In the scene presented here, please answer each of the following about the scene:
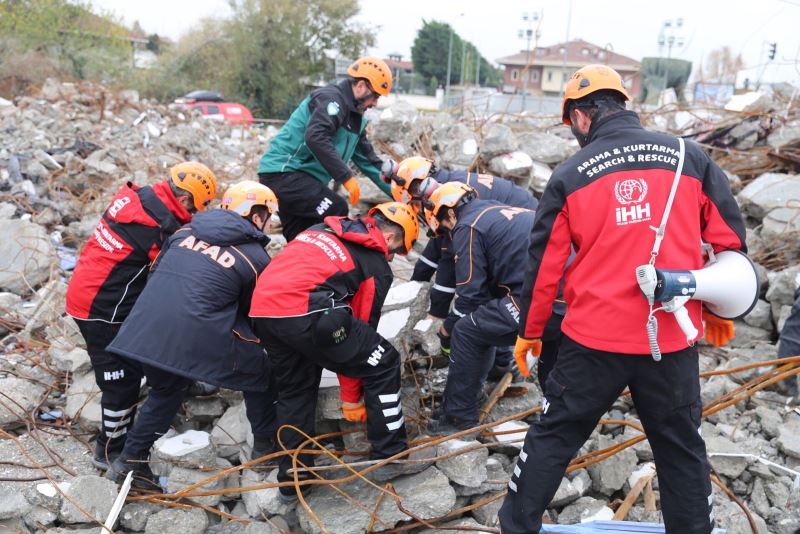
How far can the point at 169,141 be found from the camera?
11859 millimetres

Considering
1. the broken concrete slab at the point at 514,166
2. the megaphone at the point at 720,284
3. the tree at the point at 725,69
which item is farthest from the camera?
the tree at the point at 725,69

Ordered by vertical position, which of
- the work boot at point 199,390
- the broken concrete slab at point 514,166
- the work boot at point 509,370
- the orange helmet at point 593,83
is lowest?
the work boot at point 199,390

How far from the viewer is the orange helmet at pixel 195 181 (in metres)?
4.02

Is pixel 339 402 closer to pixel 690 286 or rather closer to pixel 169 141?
pixel 690 286

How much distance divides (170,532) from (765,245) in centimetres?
546

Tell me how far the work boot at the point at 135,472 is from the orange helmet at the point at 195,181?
1.53 meters

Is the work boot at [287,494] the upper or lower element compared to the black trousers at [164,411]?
lower

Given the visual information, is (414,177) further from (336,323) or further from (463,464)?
(463,464)

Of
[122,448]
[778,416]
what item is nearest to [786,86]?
[778,416]

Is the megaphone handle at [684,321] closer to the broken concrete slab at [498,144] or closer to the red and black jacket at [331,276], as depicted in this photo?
the red and black jacket at [331,276]

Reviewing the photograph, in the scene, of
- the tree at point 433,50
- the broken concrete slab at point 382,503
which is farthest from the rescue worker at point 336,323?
the tree at point 433,50

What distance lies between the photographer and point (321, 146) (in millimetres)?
4750

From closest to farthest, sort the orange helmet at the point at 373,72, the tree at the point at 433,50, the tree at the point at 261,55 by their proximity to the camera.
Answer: the orange helmet at the point at 373,72, the tree at the point at 261,55, the tree at the point at 433,50

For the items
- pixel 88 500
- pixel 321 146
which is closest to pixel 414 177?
pixel 321 146
